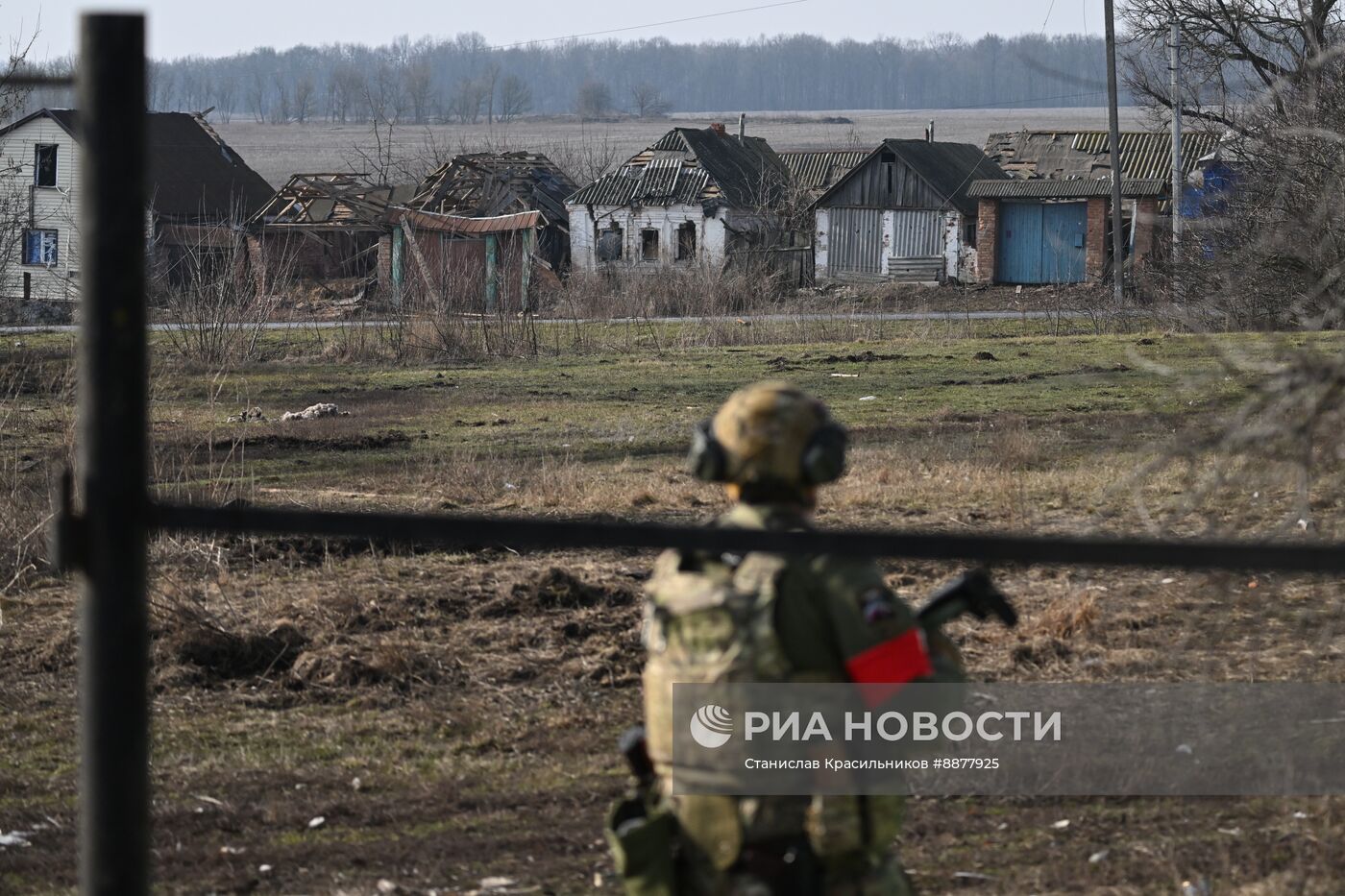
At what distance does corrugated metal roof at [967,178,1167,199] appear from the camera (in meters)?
43.7

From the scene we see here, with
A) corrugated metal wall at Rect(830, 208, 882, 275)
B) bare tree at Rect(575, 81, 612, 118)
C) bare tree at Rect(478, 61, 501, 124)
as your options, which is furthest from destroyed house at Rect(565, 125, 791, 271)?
bare tree at Rect(575, 81, 612, 118)

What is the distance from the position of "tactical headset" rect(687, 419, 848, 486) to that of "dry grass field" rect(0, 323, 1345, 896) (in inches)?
33.6

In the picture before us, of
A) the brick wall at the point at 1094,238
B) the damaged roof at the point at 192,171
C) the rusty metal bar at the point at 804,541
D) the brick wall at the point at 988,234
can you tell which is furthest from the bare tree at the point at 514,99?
the rusty metal bar at the point at 804,541

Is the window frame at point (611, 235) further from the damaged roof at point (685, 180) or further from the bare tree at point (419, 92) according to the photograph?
the bare tree at point (419, 92)

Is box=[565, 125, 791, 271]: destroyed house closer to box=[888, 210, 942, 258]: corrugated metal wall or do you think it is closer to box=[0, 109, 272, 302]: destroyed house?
box=[888, 210, 942, 258]: corrugated metal wall

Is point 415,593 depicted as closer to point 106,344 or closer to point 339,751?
point 339,751

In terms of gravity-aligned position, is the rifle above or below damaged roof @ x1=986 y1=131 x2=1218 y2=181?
below

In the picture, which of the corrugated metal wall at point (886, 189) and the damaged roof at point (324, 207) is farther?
the corrugated metal wall at point (886, 189)

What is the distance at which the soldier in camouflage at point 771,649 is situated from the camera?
234 centimetres

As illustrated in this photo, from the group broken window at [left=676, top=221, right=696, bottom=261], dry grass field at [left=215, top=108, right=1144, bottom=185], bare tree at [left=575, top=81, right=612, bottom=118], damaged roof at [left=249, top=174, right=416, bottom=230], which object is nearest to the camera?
damaged roof at [left=249, top=174, right=416, bottom=230]

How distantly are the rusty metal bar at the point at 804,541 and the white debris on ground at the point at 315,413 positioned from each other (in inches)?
634

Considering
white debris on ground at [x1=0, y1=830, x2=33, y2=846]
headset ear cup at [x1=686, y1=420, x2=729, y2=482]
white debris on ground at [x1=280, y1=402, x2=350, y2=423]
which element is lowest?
white debris on ground at [x1=0, y1=830, x2=33, y2=846]

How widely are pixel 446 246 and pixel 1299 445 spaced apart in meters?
40.9

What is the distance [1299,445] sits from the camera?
3.54m
